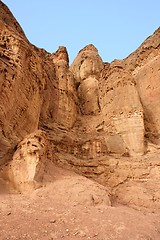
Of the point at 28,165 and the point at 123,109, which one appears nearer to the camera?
the point at 28,165

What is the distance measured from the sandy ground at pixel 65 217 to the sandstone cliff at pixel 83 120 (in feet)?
3.59

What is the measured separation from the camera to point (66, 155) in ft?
40.5

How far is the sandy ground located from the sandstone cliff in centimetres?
109

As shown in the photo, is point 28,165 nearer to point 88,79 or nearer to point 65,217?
point 65,217

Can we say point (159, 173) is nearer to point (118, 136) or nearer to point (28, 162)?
point (118, 136)

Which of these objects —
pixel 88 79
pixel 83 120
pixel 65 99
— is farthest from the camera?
pixel 88 79

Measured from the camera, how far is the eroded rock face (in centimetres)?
752

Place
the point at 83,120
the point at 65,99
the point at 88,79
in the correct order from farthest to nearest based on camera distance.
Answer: the point at 88,79
the point at 83,120
the point at 65,99

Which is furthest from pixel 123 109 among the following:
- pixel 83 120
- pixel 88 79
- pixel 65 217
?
pixel 65 217

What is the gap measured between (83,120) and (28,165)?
8957 millimetres

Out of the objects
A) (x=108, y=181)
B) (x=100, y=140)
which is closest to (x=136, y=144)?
(x=100, y=140)

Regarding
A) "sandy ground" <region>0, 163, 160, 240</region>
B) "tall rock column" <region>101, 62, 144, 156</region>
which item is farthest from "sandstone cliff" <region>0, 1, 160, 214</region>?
"sandy ground" <region>0, 163, 160, 240</region>

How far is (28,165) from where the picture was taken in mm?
7871

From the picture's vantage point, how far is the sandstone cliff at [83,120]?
31.2 ft
